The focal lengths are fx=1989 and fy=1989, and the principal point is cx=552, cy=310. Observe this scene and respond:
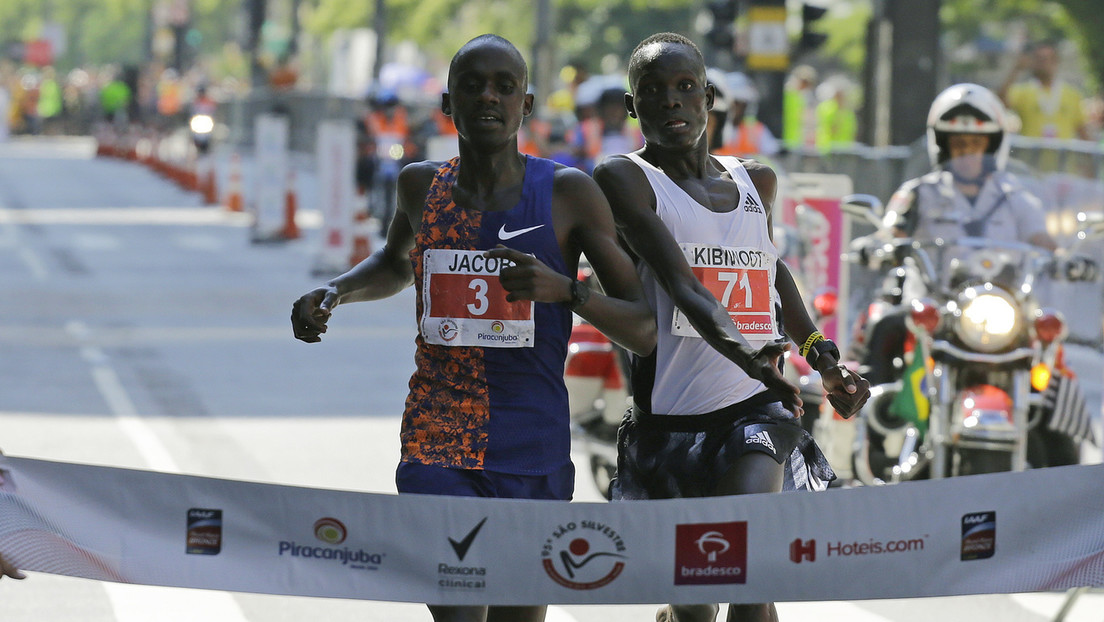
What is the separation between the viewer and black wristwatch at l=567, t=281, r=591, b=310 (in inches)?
171

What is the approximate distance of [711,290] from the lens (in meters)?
4.95

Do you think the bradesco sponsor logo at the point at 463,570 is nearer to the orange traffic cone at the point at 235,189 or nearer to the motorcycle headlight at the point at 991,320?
the motorcycle headlight at the point at 991,320

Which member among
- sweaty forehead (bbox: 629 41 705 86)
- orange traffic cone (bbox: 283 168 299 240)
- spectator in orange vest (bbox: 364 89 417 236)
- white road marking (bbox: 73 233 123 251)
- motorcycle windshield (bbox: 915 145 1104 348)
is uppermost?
sweaty forehead (bbox: 629 41 705 86)

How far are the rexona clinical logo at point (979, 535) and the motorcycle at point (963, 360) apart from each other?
289 centimetres

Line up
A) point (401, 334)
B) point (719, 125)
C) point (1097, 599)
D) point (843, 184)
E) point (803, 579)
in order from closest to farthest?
point (803, 579)
point (1097, 599)
point (719, 125)
point (843, 184)
point (401, 334)

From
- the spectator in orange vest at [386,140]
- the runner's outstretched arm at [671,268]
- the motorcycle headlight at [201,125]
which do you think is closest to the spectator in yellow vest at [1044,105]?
the spectator in orange vest at [386,140]

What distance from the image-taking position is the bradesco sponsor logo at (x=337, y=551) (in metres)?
4.29

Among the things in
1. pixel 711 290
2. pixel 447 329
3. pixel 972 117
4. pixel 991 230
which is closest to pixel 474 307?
pixel 447 329

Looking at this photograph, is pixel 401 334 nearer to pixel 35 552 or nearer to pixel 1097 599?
pixel 1097 599

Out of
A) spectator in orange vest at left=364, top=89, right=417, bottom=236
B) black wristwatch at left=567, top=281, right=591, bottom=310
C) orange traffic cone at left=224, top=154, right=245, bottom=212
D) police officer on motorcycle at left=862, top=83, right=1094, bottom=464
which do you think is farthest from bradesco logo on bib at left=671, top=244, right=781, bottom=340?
orange traffic cone at left=224, top=154, right=245, bottom=212

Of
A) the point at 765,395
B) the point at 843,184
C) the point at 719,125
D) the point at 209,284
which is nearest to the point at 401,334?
the point at 209,284

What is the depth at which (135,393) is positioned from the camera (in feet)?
40.4

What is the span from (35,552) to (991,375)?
13.7 ft

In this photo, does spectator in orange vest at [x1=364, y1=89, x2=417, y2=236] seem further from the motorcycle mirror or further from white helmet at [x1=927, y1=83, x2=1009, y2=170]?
the motorcycle mirror
